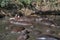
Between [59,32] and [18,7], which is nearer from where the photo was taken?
[59,32]

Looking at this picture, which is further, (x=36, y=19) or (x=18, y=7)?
(x=18, y=7)

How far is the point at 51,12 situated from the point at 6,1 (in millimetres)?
2958

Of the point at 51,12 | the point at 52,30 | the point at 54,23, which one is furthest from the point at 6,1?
the point at 52,30

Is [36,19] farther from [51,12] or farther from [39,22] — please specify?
[51,12]

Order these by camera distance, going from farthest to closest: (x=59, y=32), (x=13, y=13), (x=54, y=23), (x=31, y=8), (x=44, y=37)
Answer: (x=31, y=8) → (x=13, y=13) → (x=54, y=23) → (x=59, y=32) → (x=44, y=37)

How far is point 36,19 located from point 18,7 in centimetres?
298

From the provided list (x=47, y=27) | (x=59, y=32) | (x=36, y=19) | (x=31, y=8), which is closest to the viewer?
(x=59, y=32)

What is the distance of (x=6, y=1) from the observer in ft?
52.4

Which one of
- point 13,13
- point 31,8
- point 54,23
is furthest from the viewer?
point 31,8

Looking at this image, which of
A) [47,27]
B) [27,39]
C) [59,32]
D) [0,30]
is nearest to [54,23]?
[47,27]

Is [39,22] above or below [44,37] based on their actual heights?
below

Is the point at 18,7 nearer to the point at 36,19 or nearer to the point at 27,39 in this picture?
the point at 36,19

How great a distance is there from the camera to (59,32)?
10.3 meters

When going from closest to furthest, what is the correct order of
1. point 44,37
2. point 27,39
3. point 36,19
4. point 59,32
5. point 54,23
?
point 44,37
point 27,39
point 59,32
point 54,23
point 36,19
